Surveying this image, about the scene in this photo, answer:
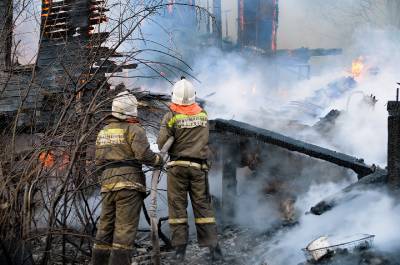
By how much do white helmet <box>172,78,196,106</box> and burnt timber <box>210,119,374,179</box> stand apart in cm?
189

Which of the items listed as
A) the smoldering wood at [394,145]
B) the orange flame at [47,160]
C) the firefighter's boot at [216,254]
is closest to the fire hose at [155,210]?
the firefighter's boot at [216,254]

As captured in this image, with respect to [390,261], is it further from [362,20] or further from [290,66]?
[362,20]

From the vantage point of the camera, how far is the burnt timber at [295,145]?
268 inches

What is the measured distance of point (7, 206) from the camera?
11.3 feet

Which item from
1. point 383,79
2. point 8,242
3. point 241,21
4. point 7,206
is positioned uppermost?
point 241,21

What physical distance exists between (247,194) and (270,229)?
1.24 m

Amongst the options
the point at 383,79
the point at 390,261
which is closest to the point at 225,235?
the point at 390,261

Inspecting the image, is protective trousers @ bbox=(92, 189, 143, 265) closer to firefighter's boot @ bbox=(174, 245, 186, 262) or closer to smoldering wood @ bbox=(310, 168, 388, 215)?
firefighter's boot @ bbox=(174, 245, 186, 262)

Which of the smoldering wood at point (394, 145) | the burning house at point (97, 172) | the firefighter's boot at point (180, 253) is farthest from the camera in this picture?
the smoldering wood at point (394, 145)

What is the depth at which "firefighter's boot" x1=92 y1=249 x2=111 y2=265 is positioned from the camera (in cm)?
504

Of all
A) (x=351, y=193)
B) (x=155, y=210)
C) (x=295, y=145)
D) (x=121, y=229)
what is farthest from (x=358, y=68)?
(x=121, y=229)

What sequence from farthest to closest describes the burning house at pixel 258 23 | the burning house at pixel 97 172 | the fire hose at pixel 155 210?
the burning house at pixel 258 23 < the fire hose at pixel 155 210 < the burning house at pixel 97 172

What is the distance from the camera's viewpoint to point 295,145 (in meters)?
7.01

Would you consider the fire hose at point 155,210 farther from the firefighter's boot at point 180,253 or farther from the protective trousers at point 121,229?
the firefighter's boot at point 180,253
